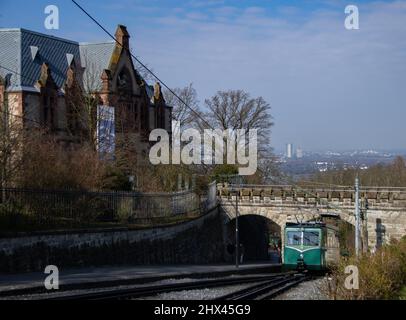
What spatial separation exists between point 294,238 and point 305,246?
2.86 feet

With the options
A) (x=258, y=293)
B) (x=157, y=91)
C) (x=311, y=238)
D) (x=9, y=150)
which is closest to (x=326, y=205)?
(x=311, y=238)

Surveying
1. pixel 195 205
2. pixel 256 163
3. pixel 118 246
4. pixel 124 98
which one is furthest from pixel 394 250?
pixel 256 163

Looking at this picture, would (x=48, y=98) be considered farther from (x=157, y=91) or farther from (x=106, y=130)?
(x=157, y=91)

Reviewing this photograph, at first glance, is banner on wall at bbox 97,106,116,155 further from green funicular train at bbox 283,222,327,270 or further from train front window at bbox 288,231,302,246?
green funicular train at bbox 283,222,327,270

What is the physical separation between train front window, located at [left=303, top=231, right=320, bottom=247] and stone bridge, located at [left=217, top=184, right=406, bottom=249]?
552 inches

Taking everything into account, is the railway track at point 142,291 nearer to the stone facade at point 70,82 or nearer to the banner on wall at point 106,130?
the banner on wall at point 106,130

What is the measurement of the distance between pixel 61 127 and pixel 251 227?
22.3 meters

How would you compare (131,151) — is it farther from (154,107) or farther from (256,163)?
(256,163)

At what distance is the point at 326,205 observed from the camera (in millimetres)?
53125

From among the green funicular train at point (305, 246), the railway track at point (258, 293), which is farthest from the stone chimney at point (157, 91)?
the railway track at point (258, 293)

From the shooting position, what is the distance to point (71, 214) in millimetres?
29156

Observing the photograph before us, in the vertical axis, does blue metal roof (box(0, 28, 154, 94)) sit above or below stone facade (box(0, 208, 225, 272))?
above

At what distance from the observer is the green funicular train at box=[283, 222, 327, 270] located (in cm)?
3450

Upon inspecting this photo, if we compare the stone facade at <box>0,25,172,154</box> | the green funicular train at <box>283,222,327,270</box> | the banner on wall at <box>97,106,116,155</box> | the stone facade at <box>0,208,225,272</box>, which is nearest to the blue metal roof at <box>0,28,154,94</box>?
the stone facade at <box>0,25,172,154</box>
